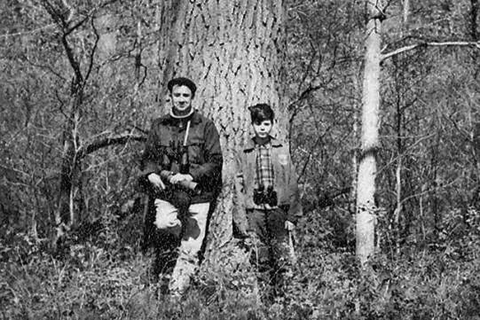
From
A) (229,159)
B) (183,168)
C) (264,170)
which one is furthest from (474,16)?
(183,168)

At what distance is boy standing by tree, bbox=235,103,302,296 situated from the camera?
4.82 meters

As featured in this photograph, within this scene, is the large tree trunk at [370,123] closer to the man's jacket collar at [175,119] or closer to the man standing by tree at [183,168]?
the man standing by tree at [183,168]

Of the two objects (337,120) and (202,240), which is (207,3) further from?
(337,120)

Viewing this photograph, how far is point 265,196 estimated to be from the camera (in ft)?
15.9

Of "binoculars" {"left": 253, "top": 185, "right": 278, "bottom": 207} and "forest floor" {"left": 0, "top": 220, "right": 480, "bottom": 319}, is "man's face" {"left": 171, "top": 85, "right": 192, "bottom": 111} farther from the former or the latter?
"forest floor" {"left": 0, "top": 220, "right": 480, "bottom": 319}

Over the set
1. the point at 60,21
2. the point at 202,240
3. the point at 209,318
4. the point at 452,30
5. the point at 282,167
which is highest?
the point at 452,30

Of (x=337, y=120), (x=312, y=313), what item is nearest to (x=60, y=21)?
(x=337, y=120)

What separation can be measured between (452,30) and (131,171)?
5534 mm

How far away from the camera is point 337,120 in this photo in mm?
9688

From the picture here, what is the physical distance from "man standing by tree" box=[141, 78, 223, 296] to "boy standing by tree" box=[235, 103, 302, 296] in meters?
0.23

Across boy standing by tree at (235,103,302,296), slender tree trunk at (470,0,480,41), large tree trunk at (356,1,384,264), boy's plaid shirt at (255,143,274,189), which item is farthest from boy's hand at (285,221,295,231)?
slender tree trunk at (470,0,480,41)

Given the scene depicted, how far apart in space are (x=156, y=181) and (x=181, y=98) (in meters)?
0.61

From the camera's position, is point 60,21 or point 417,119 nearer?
point 60,21

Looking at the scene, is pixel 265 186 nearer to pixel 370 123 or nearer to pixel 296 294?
pixel 296 294
